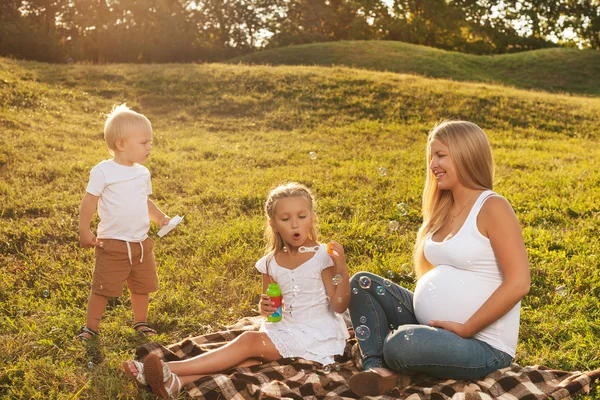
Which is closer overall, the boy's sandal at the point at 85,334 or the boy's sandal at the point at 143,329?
the boy's sandal at the point at 85,334

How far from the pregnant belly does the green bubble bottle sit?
0.89 meters

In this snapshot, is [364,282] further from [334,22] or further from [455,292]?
[334,22]

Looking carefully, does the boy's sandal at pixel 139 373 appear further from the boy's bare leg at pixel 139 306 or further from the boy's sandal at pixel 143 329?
the boy's bare leg at pixel 139 306

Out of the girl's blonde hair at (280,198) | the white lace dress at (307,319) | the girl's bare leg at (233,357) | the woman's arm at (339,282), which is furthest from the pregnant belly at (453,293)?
the girl's bare leg at (233,357)

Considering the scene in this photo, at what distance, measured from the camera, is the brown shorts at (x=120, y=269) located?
14.2ft

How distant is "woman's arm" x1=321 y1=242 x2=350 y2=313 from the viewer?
3.66 m

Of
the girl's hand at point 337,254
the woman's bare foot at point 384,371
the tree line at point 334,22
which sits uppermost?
the tree line at point 334,22

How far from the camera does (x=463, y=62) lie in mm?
29547

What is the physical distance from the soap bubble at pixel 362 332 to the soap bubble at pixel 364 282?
0.84 ft

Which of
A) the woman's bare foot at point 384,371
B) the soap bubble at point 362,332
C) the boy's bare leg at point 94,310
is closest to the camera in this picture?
the woman's bare foot at point 384,371

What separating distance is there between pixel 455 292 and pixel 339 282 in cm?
73

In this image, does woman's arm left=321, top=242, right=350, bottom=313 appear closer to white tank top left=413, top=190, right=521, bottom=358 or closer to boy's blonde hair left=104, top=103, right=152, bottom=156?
white tank top left=413, top=190, right=521, bottom=358

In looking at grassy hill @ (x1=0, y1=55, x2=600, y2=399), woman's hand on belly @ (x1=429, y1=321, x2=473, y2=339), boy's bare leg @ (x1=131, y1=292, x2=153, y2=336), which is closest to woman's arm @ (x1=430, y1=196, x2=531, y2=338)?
woman's hand on belly @ (x1=429, y1=321, x2=473, y2=339)

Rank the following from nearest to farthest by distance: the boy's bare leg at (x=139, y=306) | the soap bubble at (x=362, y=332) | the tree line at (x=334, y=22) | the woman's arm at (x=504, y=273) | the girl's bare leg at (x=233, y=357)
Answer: the woman's arm at (x=504, y=273) < the girl's bare leg at (x=233, y=357) < the soap bubble at (x=362, y=332) < the boy's bare leg at (x=139, y=306) < the tree line at (x=334, y=22)
